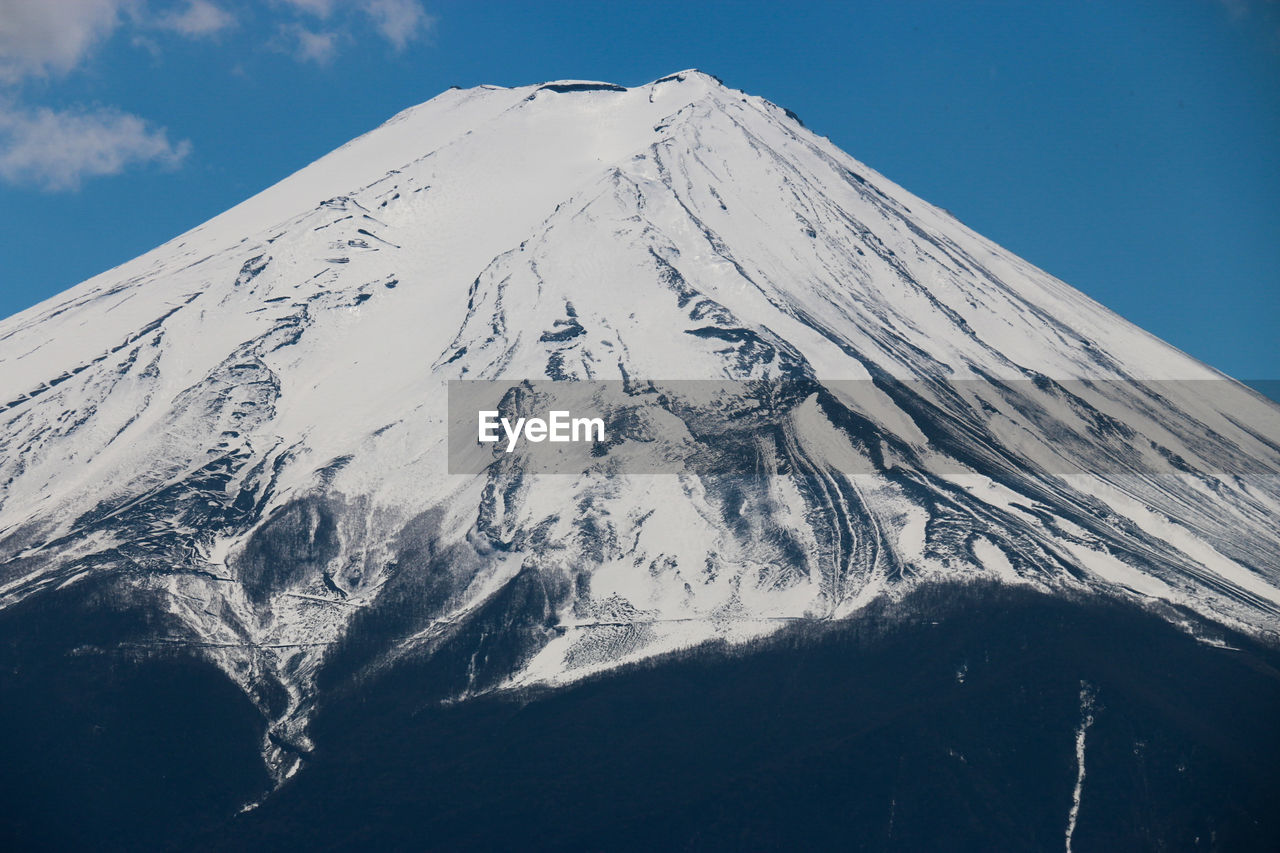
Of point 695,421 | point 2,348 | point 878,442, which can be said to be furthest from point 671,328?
point 2,348

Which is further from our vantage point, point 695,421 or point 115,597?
Answer: point 695,421

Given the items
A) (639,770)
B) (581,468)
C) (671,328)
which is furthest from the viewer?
(671,328)

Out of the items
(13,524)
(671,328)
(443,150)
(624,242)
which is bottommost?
(13,524)

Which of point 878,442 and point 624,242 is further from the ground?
point 624,242

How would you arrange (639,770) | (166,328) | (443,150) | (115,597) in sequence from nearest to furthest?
(639,770) < (115,597) < (166,328) < (443,150)

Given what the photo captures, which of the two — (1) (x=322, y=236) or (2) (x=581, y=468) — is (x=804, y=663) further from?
(1) (x=322, y=236)

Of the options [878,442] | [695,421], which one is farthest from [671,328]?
[878,442]
